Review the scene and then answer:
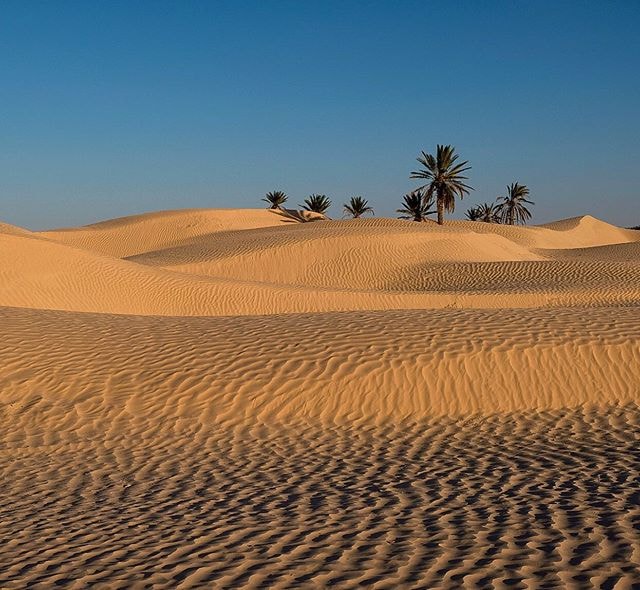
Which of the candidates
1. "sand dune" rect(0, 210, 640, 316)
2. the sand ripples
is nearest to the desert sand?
the sand ripples

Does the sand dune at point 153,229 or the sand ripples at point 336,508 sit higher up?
the sand dune at point 153,229

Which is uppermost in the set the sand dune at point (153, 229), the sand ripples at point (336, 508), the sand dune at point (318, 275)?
the sand dune at point (153, 229)

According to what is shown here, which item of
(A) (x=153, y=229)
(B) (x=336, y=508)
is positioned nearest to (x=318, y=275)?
(A) (x=153, y=229)

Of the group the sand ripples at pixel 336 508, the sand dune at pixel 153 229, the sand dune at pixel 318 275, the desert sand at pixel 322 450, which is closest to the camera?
the sand ripples at pixel 336 508

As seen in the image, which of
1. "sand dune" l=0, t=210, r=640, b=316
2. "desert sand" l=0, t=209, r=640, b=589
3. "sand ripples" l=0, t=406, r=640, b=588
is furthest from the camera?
"sand dune" l=0, t=210, r=640, b=316

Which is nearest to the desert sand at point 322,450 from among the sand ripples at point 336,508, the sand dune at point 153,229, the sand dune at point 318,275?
the sand ripples at point 336,508

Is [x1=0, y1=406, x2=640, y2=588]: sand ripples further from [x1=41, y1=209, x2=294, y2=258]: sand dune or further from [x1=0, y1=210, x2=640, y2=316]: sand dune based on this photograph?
[x1=41, y1=209, x2=294, y2=258]: sand dune

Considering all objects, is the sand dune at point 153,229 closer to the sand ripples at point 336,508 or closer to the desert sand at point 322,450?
the desert sand at point 322,450

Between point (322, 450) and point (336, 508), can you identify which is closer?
point (336, 508)

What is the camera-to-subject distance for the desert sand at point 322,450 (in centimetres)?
439

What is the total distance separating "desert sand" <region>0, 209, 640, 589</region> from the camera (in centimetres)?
439

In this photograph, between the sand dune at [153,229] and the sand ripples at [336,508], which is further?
the sand dune at [153,229]

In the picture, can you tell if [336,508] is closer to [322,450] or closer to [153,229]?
[322,450]

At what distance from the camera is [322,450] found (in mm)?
7918
